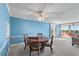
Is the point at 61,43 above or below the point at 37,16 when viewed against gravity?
below

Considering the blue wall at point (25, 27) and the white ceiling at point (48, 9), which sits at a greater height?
the white ceiling at point (48, 9)

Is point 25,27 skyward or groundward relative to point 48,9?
groundward

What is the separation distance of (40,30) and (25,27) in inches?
27.2

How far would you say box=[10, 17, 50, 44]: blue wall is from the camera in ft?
14.6

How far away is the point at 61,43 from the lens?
569 centimetres

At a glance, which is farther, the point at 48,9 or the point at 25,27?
the point at 25,27

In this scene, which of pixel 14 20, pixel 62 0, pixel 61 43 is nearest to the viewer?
pixel 62 0

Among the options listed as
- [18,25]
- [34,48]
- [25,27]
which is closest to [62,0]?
[34,48]

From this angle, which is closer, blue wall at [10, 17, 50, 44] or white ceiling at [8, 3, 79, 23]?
white ceiling at [8, 3, 79, 23]

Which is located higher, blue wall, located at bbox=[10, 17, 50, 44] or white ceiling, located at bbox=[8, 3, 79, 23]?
white ceiling, located at bbox=[8, 3, 79, 23]

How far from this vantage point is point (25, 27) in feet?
14.8

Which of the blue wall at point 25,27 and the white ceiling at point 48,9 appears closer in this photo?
the white ceiling at point 48,9

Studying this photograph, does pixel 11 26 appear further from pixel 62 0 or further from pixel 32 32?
pixel 62 0

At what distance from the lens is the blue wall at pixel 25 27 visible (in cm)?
445
